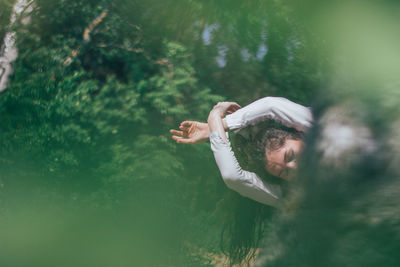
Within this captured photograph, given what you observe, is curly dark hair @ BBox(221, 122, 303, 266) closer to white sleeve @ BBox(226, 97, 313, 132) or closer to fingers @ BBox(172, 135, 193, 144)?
white sleeve @ BBox(226, 97, 313, 132)

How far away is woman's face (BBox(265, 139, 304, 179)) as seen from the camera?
1.22 metres

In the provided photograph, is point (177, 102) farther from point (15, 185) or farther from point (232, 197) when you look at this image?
point (15, 185)

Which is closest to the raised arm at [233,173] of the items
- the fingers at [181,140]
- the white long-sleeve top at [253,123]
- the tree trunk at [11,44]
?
the white long-sleeve top at [253,123]

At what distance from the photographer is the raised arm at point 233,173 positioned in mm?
1238

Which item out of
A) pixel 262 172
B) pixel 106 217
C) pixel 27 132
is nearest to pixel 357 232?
pixel 262 172

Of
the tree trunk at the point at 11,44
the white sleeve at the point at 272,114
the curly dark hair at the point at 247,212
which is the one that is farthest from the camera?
the tree trunk at the point at 11,44

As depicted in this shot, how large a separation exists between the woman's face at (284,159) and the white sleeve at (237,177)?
71 millimetres

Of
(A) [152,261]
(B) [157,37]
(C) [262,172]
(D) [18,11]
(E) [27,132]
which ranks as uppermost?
(D) [18,11]

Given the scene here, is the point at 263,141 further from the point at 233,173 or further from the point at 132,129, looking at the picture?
the point at 132,129

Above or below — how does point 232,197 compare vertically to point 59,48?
below

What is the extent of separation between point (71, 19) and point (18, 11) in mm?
291

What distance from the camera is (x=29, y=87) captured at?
1.48 meters

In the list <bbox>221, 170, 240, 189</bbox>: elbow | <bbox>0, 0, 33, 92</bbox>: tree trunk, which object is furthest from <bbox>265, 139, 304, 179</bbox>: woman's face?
<bbox>0, 0, 33, 92</bbox>: tree trunk

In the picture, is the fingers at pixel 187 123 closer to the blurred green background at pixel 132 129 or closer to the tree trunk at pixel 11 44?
the blurred green background at pixel 132 129
